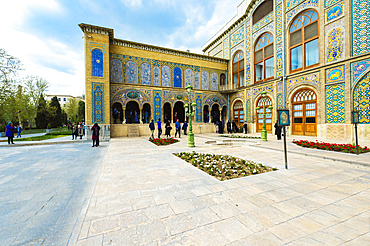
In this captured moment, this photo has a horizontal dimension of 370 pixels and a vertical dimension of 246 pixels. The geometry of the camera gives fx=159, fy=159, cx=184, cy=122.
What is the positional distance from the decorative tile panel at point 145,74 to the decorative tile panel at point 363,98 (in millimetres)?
16604

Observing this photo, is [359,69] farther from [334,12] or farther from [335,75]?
[334,12]

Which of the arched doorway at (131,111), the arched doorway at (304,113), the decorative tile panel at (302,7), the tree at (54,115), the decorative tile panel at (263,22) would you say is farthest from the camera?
the tree at (54,115)

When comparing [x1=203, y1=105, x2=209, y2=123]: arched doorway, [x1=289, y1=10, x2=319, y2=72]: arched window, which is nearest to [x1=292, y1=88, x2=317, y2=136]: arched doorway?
[x1=289, y1=10, x2=319, y2=72]: arched window

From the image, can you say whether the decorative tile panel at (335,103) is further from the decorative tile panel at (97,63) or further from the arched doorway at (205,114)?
the decorative tile panel at (97,63)

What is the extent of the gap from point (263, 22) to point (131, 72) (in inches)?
564


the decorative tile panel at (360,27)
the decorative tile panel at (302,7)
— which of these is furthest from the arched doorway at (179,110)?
the decorative tile panel at (360,27)

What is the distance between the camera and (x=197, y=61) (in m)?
19.5

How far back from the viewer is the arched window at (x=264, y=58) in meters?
15.5

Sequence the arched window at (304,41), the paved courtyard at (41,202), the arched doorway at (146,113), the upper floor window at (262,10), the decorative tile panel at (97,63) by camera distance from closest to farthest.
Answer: the paved courtyard at (41,202), the arched window at (304,41), the decorative tile panel at (97,63), the upper floor window at (262,10), the arched doorway at (146,113)

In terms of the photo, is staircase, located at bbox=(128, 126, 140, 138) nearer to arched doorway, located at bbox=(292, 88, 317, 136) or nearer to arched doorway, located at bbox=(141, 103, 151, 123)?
arched doorway, located at bbox=(141, 103, 151, 123)

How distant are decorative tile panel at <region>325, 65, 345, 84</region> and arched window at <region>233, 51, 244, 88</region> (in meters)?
8.65

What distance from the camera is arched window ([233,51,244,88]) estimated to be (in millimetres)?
19125

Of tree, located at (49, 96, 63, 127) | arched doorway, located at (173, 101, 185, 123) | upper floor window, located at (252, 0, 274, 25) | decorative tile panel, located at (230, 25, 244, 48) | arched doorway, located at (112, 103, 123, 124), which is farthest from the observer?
tree, located at (49, 96, 63, 127)

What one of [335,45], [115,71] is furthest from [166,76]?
[335,45]
